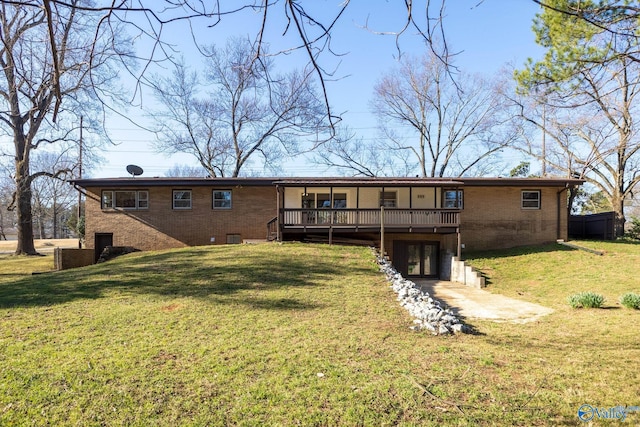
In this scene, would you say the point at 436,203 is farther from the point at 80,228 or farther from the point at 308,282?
the point at 80,228

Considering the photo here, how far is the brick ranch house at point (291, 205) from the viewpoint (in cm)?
1770

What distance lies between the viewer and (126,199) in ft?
59.8

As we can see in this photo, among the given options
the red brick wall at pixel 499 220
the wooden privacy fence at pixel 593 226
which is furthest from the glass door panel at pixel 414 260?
the wooden privacy fence at pixel 593 226

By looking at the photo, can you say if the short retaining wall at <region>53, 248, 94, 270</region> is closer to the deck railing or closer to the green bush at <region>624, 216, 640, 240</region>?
the deck railing

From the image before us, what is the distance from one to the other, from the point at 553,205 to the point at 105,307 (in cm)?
2045

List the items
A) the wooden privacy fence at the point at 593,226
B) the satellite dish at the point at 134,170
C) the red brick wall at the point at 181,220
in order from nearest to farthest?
the red brick wall at the point at 181,220, the satellite dish at the point at 134,170, the wooden privacy fence at the point at 593,226

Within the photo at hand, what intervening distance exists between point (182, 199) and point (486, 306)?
14.9 m

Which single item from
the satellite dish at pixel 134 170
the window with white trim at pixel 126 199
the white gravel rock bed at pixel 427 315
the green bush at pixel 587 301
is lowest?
the green bush at pixel 587 301

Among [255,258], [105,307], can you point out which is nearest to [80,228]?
[255,258]

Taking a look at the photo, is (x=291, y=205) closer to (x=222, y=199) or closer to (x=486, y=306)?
(x=222, y=199)

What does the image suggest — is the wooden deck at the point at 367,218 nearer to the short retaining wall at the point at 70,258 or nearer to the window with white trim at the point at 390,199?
the window with white trim at the point at 390,199

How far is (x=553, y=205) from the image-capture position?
1853 cm

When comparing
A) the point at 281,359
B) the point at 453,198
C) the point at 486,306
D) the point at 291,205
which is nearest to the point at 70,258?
the point at 291,205

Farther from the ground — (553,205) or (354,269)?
(553,205)
